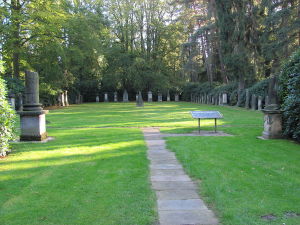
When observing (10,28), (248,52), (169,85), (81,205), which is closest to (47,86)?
(10,28)

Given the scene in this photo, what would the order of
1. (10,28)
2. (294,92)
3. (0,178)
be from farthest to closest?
(10,28)
(294,92)
(0,178)

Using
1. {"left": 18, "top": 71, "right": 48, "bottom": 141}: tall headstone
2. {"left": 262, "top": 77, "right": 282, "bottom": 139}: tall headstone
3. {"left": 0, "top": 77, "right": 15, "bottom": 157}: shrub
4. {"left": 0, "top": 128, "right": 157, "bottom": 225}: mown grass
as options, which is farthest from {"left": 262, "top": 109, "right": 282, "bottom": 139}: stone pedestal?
{"left": 0, "top": 77, "right": 15, "bottom": 157}: shrub

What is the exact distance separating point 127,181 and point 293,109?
663cm

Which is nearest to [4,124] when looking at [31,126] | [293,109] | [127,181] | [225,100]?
[31,126]

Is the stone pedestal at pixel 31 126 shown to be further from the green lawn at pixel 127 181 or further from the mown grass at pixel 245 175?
the mown grass at pixel 245 175

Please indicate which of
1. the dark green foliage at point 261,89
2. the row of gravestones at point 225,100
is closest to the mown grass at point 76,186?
the row of gravestones at point 225,100

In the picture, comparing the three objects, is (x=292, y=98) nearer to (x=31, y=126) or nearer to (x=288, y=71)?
(x=288, y=71)

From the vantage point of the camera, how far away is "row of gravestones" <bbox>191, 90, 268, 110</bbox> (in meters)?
23.1

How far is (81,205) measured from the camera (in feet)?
13.4

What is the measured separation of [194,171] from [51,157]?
3521mm

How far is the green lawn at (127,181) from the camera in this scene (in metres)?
3.80

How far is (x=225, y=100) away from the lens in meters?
32.5

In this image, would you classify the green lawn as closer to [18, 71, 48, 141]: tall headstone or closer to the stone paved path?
the stone paved path

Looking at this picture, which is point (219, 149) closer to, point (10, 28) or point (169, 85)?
point (10, 28)
